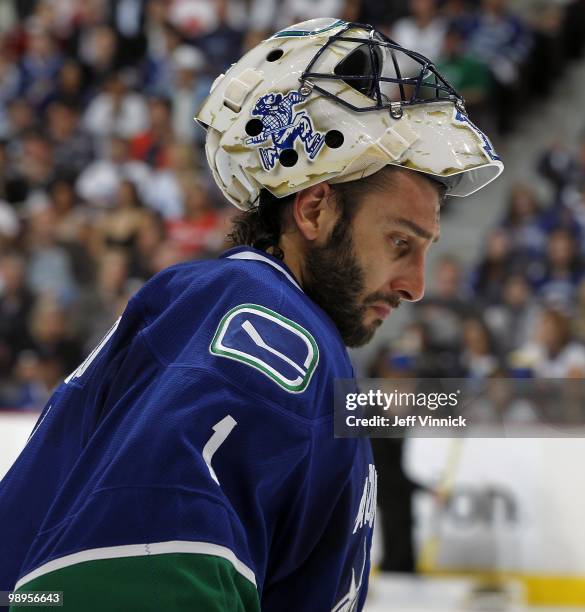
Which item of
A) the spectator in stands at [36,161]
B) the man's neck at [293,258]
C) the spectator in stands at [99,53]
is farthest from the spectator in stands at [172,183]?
the man's neck at [293,258]

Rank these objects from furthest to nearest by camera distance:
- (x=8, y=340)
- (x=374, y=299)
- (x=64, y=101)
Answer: (x=64, y=101) < (x=8, y=340) < (x=374, y=299)

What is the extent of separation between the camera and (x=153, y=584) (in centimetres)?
114

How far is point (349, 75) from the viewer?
1480 mm

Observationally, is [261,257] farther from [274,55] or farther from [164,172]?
[164,172]

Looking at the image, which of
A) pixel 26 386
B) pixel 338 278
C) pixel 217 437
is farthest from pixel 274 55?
pixel 26 386

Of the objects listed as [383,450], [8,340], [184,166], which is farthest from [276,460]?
[184,166]

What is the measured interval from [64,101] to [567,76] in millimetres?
4065

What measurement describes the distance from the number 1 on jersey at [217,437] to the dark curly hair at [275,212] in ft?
1.24

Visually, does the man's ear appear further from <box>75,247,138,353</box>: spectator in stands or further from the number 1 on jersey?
<box>75,247,138,353</box>: spectator in stands

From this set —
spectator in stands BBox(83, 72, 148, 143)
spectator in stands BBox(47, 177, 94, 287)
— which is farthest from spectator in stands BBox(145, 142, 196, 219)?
spectator in stands BBox(83, 72, 148, 143)

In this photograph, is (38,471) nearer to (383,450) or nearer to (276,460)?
(276,460)

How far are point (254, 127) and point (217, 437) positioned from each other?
1.67 feet

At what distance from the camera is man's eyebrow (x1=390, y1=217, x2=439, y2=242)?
1.49 m

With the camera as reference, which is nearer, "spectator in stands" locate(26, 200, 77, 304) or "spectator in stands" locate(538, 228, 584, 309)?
"spectator in stands" locate(538, 228, 584, 309)
